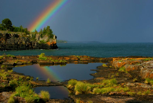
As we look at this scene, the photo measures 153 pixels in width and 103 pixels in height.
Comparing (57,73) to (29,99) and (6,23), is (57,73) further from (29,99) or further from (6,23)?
(6,23)

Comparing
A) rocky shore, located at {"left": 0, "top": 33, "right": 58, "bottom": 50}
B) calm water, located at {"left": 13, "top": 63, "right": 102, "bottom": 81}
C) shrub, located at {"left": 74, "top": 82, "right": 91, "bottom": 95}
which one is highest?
rocky shore, located at {"left": 0, "top": 33, "right": 58, "bottom": 50}

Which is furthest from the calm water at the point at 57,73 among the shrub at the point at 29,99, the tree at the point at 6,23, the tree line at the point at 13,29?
the tree at the point at 6,23

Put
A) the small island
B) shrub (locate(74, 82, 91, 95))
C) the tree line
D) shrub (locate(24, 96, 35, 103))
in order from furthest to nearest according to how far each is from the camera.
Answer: the tree line, the small island, shrub (locate(74, 82, 91, 95)), shrub (locate(24, 96, 35, 103))

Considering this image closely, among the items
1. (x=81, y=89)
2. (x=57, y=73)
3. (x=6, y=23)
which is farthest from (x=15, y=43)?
(x=81, y=89)

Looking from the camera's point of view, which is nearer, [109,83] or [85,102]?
[85,102]

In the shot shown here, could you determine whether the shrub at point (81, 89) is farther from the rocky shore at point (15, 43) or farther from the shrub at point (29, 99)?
the rocky shore at point (15, 43)

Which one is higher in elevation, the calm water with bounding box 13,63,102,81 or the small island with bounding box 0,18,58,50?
the small island with bounding box 0,18,58,50

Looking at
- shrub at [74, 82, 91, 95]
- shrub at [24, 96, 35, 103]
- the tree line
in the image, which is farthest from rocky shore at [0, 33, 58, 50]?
shrub at [24, 96, 35, 103]

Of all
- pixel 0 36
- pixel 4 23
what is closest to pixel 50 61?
pixel 0 36

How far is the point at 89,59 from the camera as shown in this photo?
185ft

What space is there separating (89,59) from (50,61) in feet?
44.4

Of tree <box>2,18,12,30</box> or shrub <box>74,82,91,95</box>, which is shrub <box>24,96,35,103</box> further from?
tree <box>2,18,12,30</box>

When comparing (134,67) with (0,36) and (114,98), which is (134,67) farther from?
(0,36)

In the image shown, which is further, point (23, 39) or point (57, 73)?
point (23, 39)
